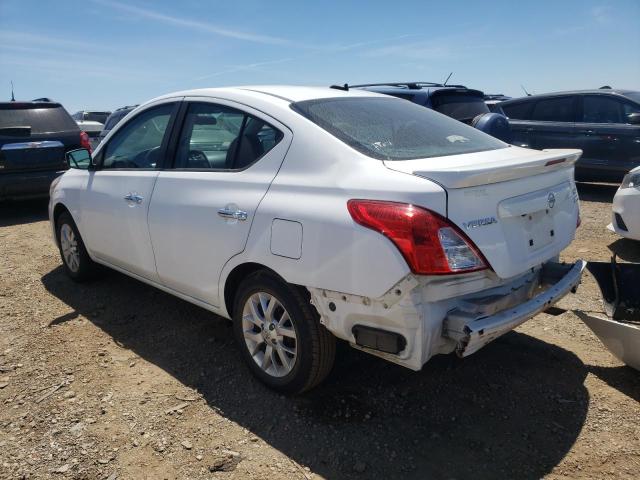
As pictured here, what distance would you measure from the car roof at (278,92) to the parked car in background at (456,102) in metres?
2.78

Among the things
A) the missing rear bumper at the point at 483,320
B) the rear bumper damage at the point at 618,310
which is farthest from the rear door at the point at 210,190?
the rear bumper damage at the point at 618,310

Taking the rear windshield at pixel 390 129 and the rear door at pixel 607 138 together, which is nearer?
the rear windshield at pixel 390 129

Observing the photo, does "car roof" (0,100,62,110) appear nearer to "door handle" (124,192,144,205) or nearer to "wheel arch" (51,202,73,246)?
"wheel arch" (51,202,73,246)

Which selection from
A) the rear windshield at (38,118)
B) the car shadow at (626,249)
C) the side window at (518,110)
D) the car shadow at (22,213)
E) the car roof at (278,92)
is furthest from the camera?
the side window at (518,110)

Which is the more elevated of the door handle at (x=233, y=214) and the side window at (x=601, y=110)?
the side window at (x=601, y=110)

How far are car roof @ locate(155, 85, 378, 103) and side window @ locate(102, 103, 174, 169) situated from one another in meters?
0.25

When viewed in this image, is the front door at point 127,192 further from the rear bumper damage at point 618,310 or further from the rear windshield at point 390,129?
the rear bumper damage at point 618,310

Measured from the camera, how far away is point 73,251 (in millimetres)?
4746

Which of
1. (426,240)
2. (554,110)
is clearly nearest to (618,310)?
(426,240)

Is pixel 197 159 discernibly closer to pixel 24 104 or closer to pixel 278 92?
pixel 278 92

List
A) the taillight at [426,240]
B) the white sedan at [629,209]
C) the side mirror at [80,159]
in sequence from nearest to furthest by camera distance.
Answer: the taillight at [426,240], the side mirror at [80,159], the white sedan at [629,209]

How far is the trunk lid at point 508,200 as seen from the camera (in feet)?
7.43

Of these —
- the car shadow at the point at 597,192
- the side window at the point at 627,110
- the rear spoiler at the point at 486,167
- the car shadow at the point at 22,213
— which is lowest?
the car shadow at the point at 597,192

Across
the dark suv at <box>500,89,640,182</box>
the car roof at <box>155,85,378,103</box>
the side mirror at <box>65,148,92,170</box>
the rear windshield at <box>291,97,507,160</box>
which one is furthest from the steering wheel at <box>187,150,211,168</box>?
the dark suv at <box>500,89,640,182</box>
